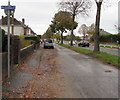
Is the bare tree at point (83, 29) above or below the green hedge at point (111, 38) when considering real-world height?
above

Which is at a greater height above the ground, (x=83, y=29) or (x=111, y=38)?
(x=83, y=29)

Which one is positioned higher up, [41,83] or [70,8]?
[70,8]

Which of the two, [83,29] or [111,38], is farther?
[83,29]

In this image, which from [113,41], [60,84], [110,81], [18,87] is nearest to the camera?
[18,87]

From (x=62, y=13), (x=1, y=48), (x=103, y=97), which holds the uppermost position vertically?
(x=62, y=13)

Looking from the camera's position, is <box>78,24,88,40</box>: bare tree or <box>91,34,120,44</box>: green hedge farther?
<box>78,24,88,40</box>: bare tree

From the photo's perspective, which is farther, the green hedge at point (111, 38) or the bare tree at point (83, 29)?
the bare tree at point (83, 29)

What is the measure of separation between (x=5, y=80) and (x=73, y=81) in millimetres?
2472

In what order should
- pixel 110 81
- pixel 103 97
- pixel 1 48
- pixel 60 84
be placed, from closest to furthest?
pixel 103 97 → pixel 60 84 → pixel 110 81 → pixel 1 48

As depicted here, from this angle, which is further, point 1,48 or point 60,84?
Result: point 1,48

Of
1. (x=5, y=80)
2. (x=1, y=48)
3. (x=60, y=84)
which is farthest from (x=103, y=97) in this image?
(x=1, y=48)

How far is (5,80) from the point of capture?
6207mm

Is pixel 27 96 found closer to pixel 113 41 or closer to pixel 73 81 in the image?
pixel 73 81

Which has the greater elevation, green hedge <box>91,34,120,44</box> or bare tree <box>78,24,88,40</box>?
bare tree <box>78,24,88,40</box>
